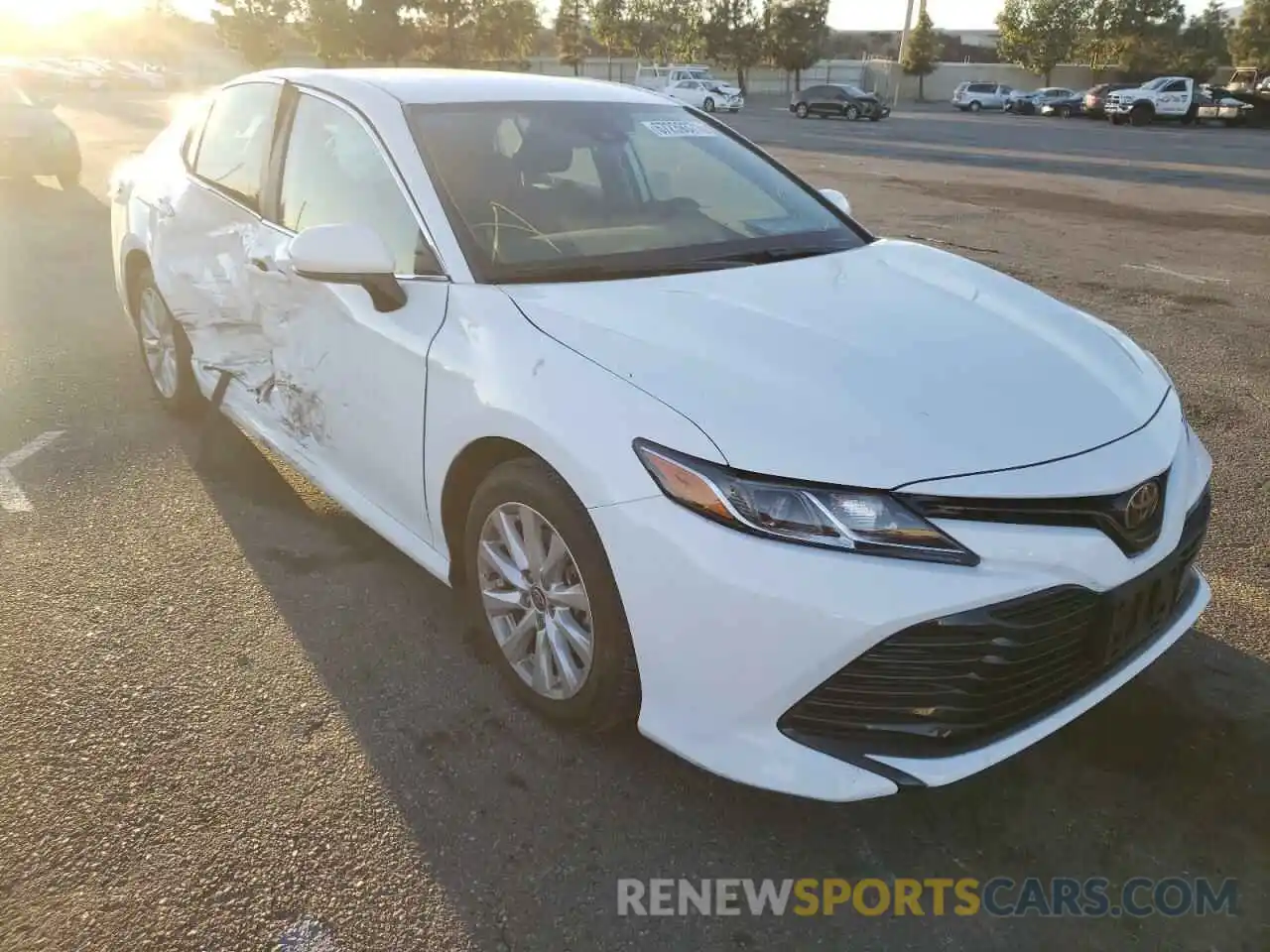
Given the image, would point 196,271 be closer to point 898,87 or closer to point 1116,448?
point 1116,448

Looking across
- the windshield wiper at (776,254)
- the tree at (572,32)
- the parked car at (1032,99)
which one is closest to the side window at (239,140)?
the windshield wiper at (776,254)

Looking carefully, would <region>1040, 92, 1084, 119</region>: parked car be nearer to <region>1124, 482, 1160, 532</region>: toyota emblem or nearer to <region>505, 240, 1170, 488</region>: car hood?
<region>505, 240, 1170, 488</region>: car hood

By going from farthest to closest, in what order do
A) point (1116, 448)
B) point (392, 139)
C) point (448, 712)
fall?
point (392, 139) → point (448, 712) → point (1116, 448)

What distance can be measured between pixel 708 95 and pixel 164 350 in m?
38.9

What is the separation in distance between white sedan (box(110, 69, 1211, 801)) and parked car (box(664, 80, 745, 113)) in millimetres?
39033

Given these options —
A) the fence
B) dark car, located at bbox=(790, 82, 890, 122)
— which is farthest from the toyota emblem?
the fence

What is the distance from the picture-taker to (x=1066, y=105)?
44406mm

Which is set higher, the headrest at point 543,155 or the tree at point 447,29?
the tree at point 447,29

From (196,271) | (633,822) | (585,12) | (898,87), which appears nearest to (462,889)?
(633,822)

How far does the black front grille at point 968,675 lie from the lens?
2.10 m

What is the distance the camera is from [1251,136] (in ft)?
103

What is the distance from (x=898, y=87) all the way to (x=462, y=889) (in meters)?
68.1

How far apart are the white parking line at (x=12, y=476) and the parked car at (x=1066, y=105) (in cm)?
4678

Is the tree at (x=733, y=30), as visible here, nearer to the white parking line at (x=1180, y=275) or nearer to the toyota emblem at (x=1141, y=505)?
the white parking line at (x=1180, y=275)
